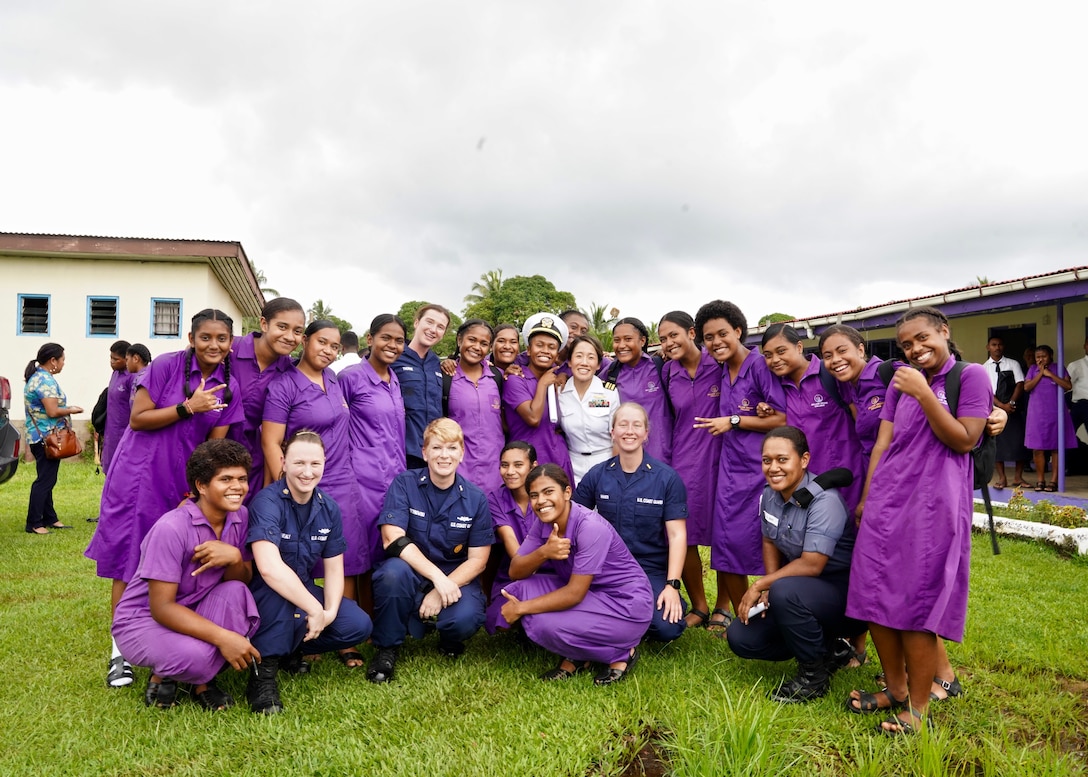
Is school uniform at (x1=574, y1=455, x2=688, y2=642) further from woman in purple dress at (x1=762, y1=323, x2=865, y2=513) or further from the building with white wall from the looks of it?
the building with white wall

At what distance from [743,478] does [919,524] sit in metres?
1.36

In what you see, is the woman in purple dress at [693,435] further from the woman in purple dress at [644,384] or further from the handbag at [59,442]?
the handbag at [59,442]

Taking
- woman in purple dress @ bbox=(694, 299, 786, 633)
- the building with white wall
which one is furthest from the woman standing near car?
the building with white wall

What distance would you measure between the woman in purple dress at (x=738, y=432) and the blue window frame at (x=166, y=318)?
46.9 feet

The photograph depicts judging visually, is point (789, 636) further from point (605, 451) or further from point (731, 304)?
point (731, 304)

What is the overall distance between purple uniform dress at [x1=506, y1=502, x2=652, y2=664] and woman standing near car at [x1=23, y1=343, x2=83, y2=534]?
20.6 feet

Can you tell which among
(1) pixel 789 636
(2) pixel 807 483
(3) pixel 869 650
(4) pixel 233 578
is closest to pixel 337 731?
(4) pixel 233 578

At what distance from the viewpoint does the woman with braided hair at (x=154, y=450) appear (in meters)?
3.71

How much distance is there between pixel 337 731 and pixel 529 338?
258 cm

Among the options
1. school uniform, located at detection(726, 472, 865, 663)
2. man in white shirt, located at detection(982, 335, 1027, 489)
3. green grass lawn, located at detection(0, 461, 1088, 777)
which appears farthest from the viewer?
man in white shirt, located at detection(982, 335, 1027, 489)

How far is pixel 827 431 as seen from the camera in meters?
4.05

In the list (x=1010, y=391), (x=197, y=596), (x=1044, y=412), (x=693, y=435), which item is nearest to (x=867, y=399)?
(x=693, y=435)

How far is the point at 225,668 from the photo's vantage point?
12.3ft

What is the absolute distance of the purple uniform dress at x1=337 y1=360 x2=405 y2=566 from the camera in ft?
13.6
